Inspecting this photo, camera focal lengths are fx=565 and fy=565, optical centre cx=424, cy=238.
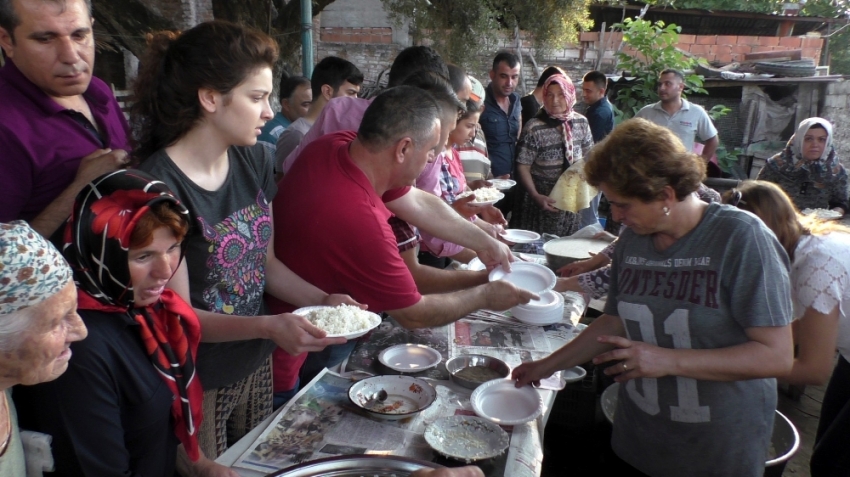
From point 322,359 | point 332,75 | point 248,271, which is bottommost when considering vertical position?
point 322,359

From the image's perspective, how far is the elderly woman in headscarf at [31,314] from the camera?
3.65 feet

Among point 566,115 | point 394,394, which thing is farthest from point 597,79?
point 394,394

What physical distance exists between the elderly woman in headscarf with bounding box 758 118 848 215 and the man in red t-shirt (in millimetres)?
4380

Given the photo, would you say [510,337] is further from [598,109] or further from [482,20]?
[598,109]

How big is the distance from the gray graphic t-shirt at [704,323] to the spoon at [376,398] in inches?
36.5

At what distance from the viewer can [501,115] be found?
19.8 ft

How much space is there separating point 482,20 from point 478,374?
389 cm

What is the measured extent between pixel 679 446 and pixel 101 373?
6.02 ft

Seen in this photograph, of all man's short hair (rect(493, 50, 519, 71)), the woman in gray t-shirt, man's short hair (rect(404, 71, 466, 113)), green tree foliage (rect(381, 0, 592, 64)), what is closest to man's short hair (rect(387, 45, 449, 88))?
man's short hair (rect(404, 71, 466, 113))

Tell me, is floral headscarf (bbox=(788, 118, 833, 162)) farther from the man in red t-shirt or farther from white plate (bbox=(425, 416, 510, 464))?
white plate (bbox=(425, 416, 510, 464))

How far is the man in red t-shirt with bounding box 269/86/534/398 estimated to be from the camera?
2111mm

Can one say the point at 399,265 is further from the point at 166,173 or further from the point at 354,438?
the point at 166,173

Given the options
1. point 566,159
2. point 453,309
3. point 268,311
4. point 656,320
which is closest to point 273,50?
point 268,311

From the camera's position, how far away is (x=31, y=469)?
1.33m
